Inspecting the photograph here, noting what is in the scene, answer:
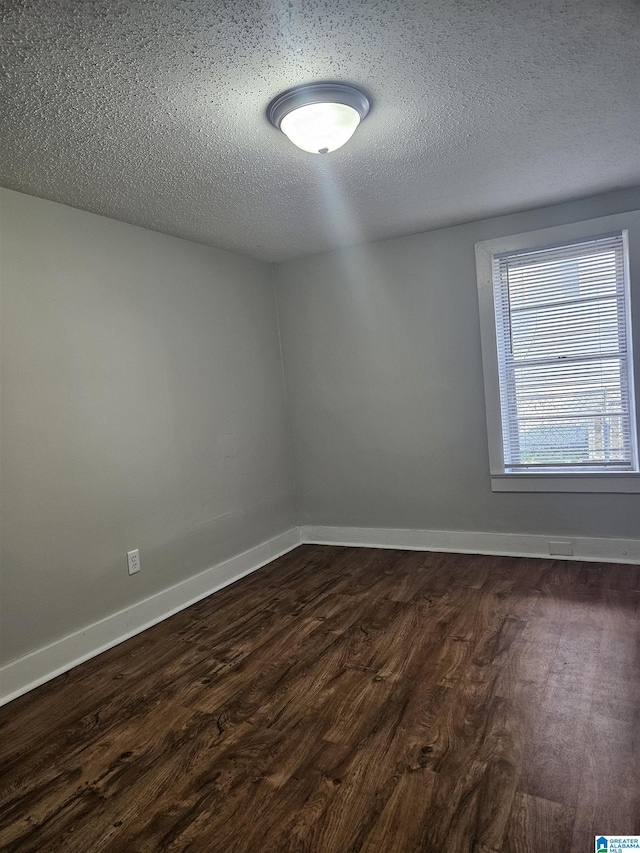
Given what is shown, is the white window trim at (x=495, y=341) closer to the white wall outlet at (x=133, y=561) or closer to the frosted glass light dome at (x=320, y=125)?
the frosted glass light dome at (x=320, y=125)

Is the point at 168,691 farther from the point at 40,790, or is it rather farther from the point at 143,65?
the point at 143,65

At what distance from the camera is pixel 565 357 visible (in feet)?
12.3

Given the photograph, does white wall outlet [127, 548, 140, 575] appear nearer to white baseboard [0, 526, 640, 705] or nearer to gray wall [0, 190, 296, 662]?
gray wall [0, 190, 296, 662]

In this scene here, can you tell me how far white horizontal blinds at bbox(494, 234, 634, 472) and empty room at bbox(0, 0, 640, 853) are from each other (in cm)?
2

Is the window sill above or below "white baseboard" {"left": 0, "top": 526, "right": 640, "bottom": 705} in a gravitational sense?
above

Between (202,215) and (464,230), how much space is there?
1.88m

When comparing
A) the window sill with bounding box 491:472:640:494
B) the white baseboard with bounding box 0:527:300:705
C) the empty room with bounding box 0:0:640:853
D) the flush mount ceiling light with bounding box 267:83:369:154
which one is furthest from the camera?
the window sill with bounding box 491:472:640:494

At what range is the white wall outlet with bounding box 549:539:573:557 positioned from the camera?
380cm

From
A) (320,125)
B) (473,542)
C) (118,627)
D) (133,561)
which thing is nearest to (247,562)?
(133,561)

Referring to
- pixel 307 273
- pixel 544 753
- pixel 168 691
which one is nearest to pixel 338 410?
pixel 307 273

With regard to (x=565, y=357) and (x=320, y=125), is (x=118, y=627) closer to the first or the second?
(x=320, y=125)

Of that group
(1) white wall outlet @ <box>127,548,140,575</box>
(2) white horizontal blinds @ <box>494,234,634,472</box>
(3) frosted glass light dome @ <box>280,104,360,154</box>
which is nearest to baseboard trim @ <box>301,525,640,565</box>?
(2) white horizontal blinds @ <box>494,234,634,472</box>

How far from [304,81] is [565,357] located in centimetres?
258

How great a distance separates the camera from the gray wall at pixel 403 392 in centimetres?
392
